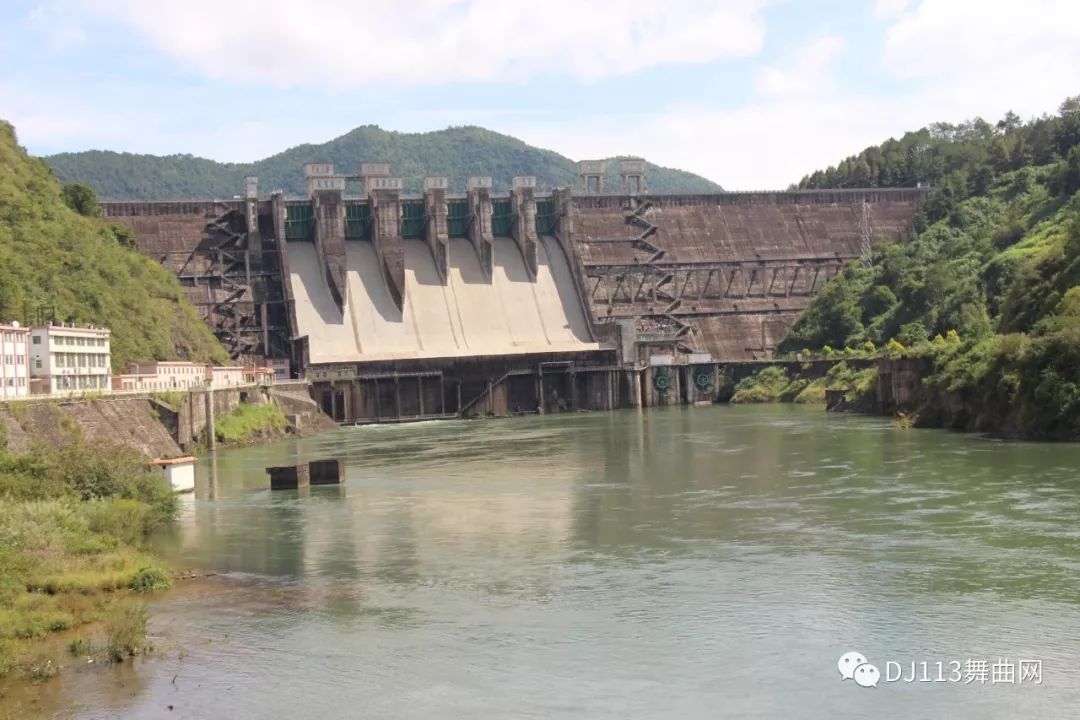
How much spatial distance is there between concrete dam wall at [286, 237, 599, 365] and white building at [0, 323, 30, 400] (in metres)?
30.8

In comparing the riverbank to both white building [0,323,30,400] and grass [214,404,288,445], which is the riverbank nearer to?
grass [214,404,288,445]

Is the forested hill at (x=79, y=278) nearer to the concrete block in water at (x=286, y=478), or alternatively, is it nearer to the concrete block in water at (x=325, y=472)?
the concrete block in water at (x=286, y=478)

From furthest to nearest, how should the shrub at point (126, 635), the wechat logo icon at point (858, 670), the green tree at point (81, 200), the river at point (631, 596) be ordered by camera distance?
the green tree at point (81, 200) < the shrub at point (126, 635) < the wechat logo icon at point (858, 670) < the river at point (631, 596)

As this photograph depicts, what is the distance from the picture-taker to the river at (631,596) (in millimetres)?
21594

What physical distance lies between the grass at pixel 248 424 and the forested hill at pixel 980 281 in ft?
108

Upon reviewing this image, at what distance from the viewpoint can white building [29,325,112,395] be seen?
2373 inches

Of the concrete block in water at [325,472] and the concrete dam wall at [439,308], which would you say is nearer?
the concrete block in water at [325,472]

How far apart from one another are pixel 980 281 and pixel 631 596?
214 feet

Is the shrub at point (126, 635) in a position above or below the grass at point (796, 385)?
below

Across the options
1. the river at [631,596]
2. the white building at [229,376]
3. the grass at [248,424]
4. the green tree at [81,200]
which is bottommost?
the river at [631,596]

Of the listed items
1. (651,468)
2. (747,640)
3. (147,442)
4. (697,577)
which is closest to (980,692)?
(747,640)

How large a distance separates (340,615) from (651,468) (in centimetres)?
2584

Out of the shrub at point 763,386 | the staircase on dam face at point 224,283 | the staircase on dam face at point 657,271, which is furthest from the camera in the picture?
the staircase on dam face at point 657,271

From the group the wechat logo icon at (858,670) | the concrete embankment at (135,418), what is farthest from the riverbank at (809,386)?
the wechat logo icon at (858,670)
